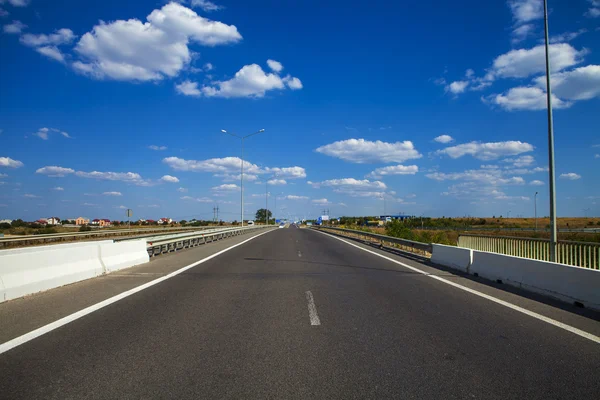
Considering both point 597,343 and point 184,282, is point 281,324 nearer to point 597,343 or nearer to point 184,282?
point 597,343

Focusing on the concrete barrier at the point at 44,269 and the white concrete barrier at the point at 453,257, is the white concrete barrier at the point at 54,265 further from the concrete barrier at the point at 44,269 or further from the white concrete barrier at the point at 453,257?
the white concrete barrier at the point at 453,257

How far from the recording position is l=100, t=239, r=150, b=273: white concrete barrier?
1396 cm

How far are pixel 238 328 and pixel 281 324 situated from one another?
72cm

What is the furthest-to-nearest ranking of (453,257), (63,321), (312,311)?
(453,257), (312,311), (63,321)

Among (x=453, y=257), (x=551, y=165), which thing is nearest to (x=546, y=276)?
(x=551, y=165)

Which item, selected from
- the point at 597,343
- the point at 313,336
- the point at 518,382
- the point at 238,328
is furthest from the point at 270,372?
the point at 597,343

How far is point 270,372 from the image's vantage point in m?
4.99

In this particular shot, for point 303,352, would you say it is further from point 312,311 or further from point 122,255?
point 122,255

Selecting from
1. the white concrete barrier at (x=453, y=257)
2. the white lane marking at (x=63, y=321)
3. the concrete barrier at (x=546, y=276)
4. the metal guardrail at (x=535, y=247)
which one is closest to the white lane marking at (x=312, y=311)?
the white lane marking at (x=63, y=321)

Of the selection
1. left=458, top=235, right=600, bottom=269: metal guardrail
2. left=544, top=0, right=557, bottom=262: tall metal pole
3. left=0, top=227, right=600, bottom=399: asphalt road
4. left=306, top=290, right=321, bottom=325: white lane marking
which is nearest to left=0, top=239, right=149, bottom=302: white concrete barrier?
left=0, top=227, right=600, bottom=399: asphalt road

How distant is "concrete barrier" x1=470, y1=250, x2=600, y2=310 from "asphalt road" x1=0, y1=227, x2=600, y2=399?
154cm

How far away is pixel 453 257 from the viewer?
16.0 m

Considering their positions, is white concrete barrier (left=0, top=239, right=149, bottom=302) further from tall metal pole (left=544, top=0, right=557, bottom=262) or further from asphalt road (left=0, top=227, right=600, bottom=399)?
tall metal pole (left=544, top=0, right=557, bottom=262)

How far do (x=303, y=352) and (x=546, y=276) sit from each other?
22.9 ft
